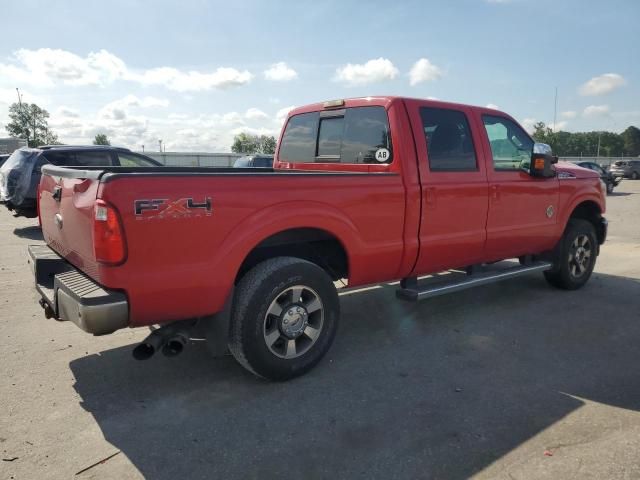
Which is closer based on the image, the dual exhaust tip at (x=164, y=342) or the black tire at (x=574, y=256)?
the dual exhaust tip at (x=164, y=342)

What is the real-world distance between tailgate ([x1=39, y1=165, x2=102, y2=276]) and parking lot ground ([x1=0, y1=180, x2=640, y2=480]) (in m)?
0.95

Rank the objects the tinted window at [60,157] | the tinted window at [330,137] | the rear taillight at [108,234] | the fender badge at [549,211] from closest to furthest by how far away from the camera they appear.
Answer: the rear taillight at [108,234] < the tinted window at [330,137] < the fender badge at [549,211] < the tinted window at [60,157]

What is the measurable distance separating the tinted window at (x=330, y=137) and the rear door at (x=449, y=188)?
760 mm

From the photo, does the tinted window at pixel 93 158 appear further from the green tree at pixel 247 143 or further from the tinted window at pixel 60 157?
the green tree at pixel 247 143

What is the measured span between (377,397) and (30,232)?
9.75 metres

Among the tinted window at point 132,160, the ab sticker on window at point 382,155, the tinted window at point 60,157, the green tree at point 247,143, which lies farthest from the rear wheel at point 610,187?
the green tree at point 247,143

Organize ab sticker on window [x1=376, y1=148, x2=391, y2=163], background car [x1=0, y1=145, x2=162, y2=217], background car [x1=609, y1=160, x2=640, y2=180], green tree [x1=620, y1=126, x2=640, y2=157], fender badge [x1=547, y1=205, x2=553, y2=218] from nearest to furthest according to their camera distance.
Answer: ab sticker on window [x1=376, y1=148, x2=391, y2=163], fender badge [x1=547, y1=205, x2=553, y2=218], background car [x1=0, y1=145, x2=162, y2=217], background car [x1=609, y1=160, x2=640, y2=180], green tree [x1=620, y1=126, x2=640, y2=157]

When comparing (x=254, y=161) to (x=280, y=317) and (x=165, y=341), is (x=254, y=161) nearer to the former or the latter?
(x=280, y=317)

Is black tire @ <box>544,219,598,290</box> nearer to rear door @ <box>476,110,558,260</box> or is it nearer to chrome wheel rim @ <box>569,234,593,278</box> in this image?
chrome wheel rim @ <box>569,234,593,278</box>

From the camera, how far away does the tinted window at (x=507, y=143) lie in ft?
16.4

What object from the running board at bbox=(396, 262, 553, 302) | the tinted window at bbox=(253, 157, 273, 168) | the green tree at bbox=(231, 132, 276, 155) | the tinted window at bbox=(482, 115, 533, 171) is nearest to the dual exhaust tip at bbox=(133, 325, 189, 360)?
the running board at bbox=(396, 262, 553, 302)

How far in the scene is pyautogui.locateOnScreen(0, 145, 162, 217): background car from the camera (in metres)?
10.0

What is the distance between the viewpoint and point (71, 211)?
319 cm

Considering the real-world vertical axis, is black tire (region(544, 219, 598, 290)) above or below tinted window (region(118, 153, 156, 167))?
below
